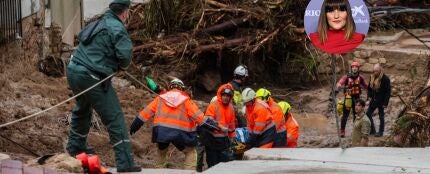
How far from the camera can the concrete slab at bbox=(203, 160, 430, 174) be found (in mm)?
8836

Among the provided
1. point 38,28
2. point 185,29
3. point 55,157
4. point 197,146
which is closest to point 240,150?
point 197,146

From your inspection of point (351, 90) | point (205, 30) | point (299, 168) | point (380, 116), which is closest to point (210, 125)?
point (299, 168)

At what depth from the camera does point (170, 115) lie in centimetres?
1160

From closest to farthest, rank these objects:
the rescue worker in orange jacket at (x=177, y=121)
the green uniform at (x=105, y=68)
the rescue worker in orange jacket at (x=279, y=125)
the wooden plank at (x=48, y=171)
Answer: the wooden plank at (x=48, y=171) < the green uniform at (x=105, y=68) < the rescue worker in orange jacket at (x=177, y=121) < the rescue worker in orange jacket at (x=279, y=125)

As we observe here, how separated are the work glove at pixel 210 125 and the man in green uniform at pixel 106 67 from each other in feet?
8.95

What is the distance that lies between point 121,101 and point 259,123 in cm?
534

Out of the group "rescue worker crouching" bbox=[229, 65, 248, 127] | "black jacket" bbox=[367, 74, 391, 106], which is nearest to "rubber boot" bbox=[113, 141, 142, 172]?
"rescue worker crouching" bbox=[229, 65, 248, 127]

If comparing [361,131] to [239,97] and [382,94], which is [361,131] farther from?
[239,97]

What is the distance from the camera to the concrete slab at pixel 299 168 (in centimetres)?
884

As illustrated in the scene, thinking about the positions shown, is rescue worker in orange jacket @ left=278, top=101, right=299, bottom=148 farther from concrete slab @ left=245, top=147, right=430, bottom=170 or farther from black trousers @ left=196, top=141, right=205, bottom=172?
concrete slab @ left=245, top=147, right=430, bottom=170

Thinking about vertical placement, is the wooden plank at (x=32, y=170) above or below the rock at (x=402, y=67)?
below

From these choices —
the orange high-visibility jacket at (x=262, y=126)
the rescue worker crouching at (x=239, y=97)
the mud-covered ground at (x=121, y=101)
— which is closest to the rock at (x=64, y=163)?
the mud-covered ground at (x=121, y=101)

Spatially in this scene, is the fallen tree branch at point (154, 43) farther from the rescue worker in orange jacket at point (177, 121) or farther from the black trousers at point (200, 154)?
the rescue worker in orange jacket at point (177, 121)

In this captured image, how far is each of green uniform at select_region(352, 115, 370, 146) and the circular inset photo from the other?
519 cm
